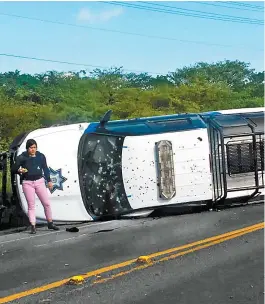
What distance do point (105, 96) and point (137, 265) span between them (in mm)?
28935

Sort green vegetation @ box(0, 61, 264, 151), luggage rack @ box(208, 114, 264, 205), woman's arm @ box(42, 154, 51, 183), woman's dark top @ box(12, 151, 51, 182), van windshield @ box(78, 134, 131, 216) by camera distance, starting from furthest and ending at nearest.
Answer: green vegetation @ box(0, 61, 264, 151) < luggage rack @ box(208, 114, 264, 205) < van windshield @ box(78, 134, 131, 216) < woman's arm @ box(42, 154, 51, 183) < woman's dark top @ box(12, 151, 51, 182)

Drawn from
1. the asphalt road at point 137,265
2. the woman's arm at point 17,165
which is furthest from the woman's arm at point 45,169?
the asphalt road at point 137,265

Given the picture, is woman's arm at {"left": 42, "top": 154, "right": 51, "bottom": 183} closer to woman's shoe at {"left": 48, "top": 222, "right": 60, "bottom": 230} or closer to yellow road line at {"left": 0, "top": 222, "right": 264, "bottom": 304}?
woman's shoe at {"left": 48, "top": 222, "right": 60, "bottom": 230}

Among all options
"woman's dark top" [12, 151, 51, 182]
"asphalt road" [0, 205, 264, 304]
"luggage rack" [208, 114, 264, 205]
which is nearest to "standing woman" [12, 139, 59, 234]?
"woman's dark top" [12, 151, 51, 182]

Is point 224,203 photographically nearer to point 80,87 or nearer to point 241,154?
point 241,154

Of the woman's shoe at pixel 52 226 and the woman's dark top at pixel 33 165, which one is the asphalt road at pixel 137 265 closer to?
the woman's shoe at pixel 52 226

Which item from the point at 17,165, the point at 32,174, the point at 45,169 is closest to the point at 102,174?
the point at 45,169

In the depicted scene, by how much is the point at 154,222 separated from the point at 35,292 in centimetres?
375

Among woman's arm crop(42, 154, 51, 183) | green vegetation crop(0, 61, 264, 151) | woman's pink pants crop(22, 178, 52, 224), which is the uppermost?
green vegetation crop(0, 61, 264, 151)

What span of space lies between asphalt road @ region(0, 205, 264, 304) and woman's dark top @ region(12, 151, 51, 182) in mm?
857

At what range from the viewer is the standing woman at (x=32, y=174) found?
7.57 m

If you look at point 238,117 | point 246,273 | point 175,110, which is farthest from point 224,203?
point 175,110

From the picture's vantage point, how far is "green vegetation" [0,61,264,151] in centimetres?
2627

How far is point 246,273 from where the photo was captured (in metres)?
5.29
